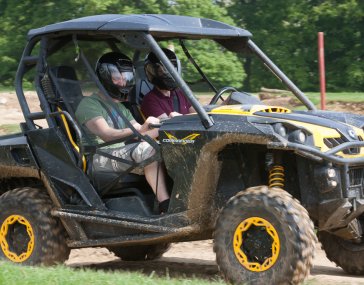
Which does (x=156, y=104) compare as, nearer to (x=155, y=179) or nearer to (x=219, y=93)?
(x=219, y=93)

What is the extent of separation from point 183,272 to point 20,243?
133cm

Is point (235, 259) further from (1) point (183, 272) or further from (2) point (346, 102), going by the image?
(2) point (346, 102)

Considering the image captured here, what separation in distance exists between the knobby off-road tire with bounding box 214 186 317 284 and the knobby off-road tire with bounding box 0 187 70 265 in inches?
62.7

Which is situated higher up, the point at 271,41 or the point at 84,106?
the point at 84,106

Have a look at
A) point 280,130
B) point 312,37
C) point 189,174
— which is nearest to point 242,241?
point 189,174

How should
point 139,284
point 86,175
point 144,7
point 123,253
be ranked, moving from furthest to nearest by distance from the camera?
1. point 144,7
2. point 123,253
3. point 86,175
4. point 139,284

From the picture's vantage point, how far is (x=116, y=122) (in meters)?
7.52

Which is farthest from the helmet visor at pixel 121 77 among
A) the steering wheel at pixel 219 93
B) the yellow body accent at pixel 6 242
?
the yellow body accent at pixel 6 242

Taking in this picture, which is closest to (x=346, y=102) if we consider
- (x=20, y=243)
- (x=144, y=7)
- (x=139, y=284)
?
(x=20, y=243)

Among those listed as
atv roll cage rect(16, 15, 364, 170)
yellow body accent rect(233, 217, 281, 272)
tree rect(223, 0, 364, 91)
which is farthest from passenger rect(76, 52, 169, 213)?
tree rect(223, 0, 364, 91)

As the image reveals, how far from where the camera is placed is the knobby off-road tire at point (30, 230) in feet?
25.6

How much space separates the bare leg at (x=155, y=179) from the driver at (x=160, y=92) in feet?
2.27

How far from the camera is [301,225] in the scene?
6445 millimetres

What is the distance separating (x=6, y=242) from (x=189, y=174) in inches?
73.1
